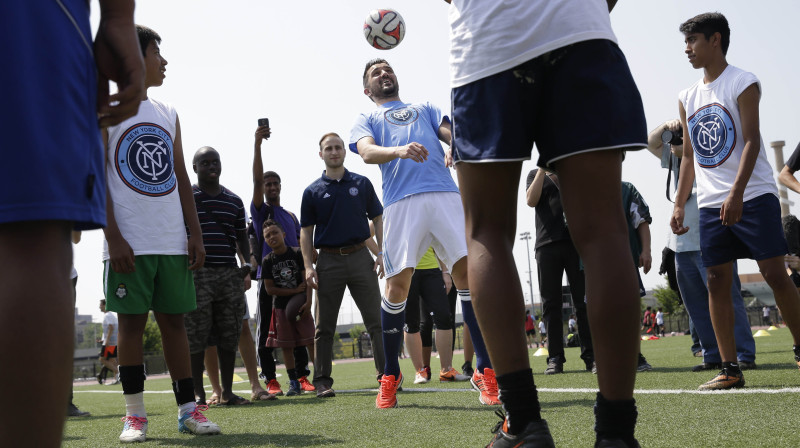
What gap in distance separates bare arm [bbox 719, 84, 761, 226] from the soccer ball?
3.52 meters

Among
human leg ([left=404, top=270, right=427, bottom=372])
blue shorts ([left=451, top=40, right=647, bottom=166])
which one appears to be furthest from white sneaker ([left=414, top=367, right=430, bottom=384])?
blue shorts ([left=451, top=40, right=647, bottom=166])

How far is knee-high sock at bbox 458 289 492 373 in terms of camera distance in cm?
506

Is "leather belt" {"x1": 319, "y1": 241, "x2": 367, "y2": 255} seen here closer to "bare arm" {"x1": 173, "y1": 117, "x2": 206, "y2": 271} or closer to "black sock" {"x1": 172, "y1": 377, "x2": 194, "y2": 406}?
"bare arm" {"x1": 173, "y1": 117, "x2": 206, "y2": 271}

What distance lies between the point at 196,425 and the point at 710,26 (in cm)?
452

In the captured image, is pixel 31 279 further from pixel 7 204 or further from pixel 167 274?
pixel 167 274

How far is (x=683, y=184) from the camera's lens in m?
5.56

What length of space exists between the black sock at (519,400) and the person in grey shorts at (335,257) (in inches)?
191

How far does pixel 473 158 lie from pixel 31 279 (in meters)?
1.44

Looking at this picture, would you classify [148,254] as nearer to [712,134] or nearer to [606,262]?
[606,262]

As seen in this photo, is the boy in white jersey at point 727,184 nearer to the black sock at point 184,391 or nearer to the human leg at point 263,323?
the black sock at point 184,391

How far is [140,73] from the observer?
1.72 metres

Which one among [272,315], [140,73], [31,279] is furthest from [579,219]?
[272,315]

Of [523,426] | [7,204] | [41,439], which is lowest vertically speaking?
[523,426]

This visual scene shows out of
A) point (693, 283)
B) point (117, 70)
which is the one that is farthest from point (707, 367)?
point (117, 70)
